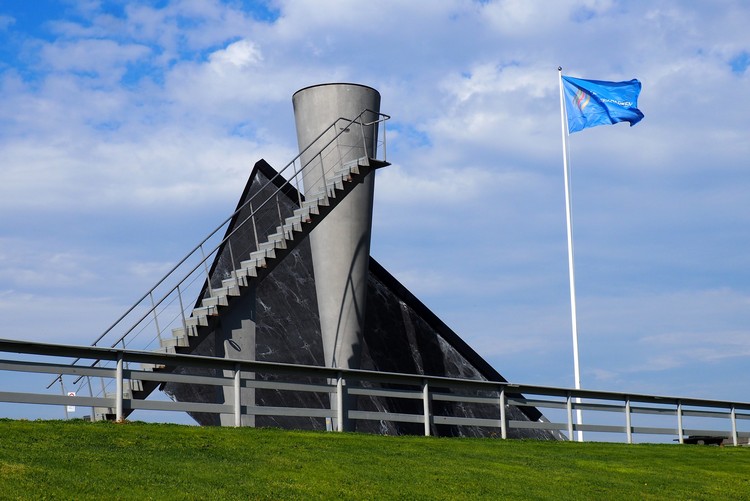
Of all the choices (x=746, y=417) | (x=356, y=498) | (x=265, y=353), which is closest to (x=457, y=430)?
(x=265, y=353)

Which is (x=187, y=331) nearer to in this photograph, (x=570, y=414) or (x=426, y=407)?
(x=426, y=407)

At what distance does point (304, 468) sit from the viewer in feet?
45.8

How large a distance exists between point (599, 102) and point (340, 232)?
11.7 metres

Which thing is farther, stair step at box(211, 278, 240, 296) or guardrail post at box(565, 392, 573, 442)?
stair step at box(211, 278, 240, 296)

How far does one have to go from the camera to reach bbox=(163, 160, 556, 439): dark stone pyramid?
105ft

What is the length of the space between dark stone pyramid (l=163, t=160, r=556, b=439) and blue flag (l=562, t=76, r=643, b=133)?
29.6 feet

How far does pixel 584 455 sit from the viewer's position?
19.6 metres

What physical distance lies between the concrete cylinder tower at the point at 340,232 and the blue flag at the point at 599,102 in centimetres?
977

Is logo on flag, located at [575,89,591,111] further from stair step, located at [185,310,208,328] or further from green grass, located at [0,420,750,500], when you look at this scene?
green grass, located at [0,420,750,500]

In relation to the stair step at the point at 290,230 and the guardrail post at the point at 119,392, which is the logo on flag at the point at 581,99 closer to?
the stair step at the point at 290,230

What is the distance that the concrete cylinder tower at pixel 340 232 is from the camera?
97.6 feet

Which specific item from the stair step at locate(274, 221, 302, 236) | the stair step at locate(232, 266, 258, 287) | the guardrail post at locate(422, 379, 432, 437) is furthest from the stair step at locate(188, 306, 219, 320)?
the guardrail post at locate(422, 379, 432, 437)

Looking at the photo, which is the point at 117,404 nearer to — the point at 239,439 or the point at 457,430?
the point at 239,439

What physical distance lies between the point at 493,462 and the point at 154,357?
5679 mm
